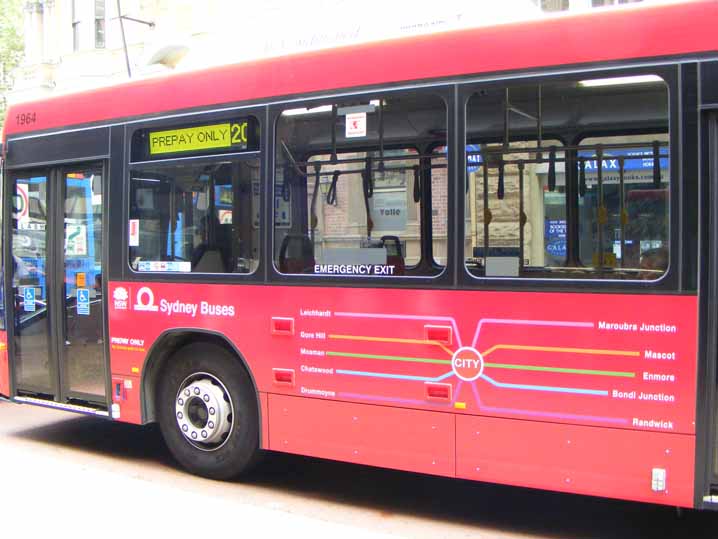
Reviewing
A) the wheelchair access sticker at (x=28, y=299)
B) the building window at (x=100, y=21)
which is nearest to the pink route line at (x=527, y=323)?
the wheelchair access sticker at (x=28, y=299)

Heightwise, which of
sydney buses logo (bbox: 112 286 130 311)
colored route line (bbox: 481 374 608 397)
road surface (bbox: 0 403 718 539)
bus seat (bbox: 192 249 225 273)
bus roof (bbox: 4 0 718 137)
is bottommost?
road surface (bbox: 0 403 718 539)

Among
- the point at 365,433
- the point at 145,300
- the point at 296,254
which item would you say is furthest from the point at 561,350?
the point at 145,300

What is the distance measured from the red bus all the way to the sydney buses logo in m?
0.02

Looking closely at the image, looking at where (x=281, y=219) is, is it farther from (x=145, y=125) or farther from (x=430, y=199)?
(x=145, y=125)

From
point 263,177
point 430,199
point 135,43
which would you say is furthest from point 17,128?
point 135,43

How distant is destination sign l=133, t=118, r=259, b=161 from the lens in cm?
582

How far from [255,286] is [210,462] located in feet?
5.14

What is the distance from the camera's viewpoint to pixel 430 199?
5.05 m

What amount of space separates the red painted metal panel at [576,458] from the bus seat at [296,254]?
1.60m

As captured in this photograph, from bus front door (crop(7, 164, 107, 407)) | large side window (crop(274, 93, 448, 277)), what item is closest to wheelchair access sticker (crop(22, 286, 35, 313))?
bus front door (crop(7, 164, 107, 407))

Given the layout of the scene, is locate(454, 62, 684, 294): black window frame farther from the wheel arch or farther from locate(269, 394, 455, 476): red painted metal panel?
the wheel arch

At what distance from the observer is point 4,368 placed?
24.2ft

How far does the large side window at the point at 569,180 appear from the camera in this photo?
14.5ft

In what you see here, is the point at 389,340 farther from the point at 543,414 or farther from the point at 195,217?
the point at 195,217
